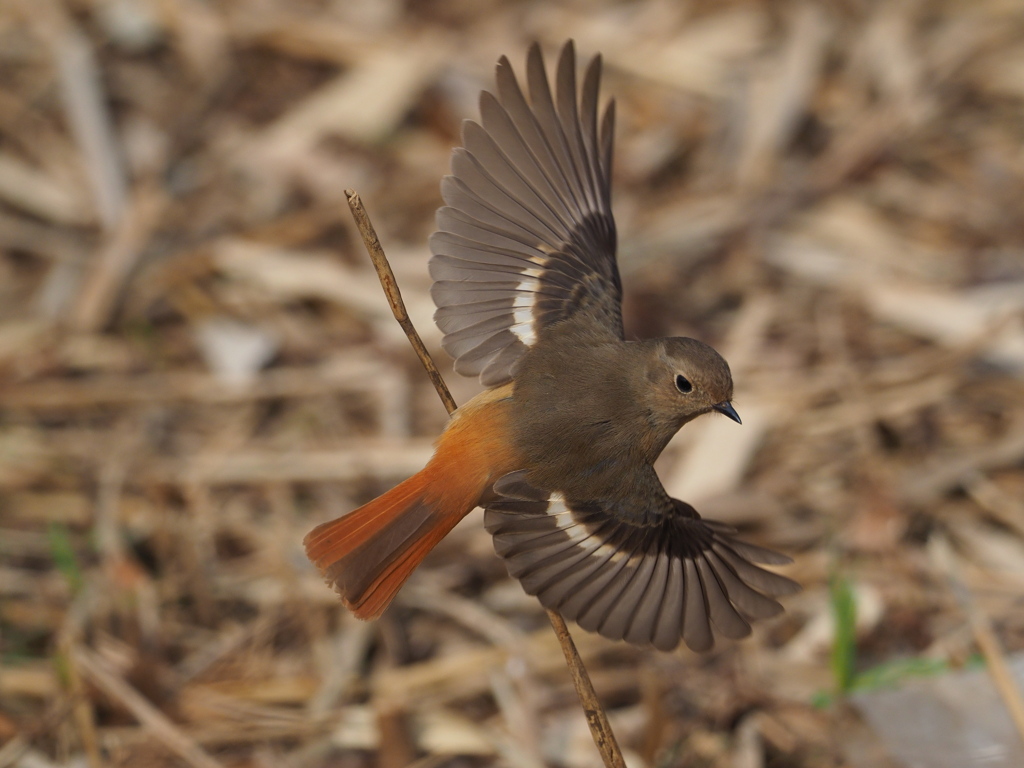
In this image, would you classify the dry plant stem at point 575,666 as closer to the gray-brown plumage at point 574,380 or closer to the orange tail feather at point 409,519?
the gray-brown plumage at point 574,380

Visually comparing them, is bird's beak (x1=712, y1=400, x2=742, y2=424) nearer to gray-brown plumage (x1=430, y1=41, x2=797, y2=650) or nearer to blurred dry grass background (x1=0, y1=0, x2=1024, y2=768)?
gray-brown plumage (x1=430, y1=41, x2=797, y2=650)

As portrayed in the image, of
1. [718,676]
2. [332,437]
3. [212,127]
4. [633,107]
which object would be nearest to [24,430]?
[332,437]

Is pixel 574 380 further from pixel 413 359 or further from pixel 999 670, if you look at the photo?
pixel 413 359

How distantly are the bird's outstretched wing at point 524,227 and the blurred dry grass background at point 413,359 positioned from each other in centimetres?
117

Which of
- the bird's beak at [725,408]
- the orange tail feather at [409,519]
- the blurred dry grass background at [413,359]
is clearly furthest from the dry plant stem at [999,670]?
the orange tail feather at [409,519]

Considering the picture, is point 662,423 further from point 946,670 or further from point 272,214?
point 272,214

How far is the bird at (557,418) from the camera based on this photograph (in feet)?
8.32

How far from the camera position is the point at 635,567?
8.78 ft

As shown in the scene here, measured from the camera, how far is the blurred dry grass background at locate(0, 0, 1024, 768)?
361 cm

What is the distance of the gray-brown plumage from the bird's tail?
0.16 meters

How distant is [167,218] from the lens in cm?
544

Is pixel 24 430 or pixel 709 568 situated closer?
pixel 709 568

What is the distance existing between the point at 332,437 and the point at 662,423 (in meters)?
2.09

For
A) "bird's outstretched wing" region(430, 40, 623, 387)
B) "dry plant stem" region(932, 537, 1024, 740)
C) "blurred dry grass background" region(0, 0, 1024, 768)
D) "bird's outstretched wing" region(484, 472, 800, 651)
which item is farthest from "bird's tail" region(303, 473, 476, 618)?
"dry plant stem" region(932, 537, 1024, 740)
